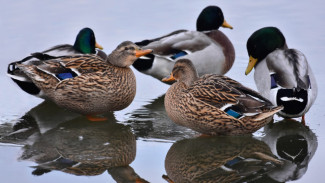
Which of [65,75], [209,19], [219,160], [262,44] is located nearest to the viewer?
[219,160]

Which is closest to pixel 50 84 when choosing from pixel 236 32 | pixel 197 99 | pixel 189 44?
pixel 197 99

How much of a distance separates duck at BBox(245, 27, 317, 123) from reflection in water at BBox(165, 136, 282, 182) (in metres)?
0.49

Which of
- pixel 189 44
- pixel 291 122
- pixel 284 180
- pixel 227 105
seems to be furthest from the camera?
pixel 189 44

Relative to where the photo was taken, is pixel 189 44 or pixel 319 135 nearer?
pixel 319 135

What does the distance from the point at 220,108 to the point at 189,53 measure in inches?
77.1

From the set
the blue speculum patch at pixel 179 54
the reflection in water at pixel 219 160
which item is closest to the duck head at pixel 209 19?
the blue speculum patch at pixel 179 54

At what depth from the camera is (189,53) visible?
21.4 ft

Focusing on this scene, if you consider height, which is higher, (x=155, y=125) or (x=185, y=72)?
(x=185, y=72)

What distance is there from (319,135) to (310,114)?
559 mm

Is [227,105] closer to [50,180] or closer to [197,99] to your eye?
[197,99]

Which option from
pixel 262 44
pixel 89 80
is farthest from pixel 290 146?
pixel 89 80

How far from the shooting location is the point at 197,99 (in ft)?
15.6

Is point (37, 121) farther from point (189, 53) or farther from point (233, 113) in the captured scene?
point (189, 53)

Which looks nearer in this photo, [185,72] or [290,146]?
[290,146]
